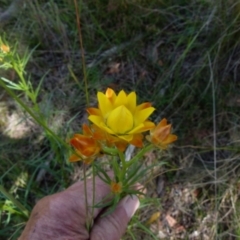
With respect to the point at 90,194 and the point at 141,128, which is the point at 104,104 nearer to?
the point at 141,128

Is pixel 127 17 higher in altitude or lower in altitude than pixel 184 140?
higher

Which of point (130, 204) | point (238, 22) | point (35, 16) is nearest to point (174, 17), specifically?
point (238, 22)

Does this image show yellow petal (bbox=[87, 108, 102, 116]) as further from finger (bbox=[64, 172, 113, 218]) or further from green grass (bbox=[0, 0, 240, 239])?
green grass (bbox=[0, 0, 240, 239])

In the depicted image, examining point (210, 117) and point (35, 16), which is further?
point (35, 16)

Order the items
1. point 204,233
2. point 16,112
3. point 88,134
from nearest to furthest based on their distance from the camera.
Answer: point 88,134
point 204,233
point 16,112

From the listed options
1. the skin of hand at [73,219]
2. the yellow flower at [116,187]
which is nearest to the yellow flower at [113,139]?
the yellow flower at [116,187]

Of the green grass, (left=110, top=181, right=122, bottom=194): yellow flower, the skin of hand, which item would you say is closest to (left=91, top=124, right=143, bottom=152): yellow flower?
(left=110, top=181, right=122, bottom=194): yellow flower

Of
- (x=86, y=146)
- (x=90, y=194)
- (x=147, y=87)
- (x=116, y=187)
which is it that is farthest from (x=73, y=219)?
(x=147, y=87)

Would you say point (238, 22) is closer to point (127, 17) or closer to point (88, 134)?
point (127, 17)
